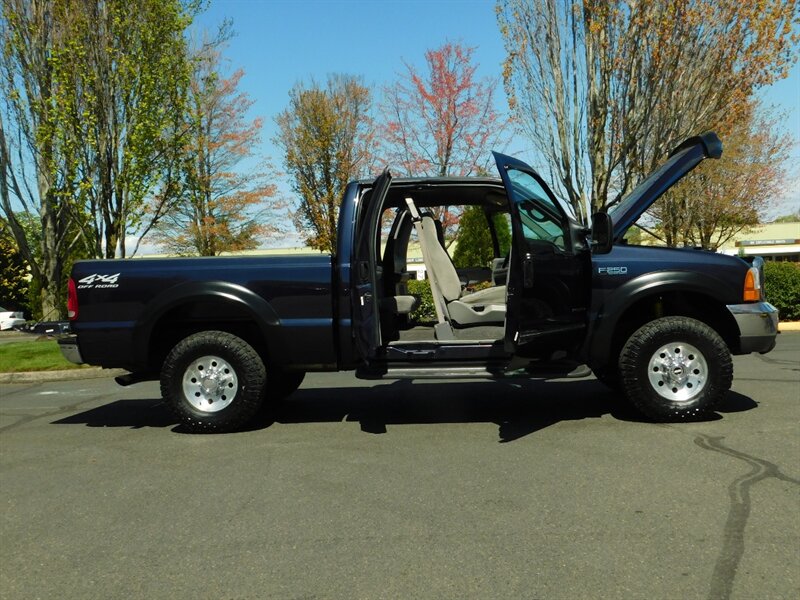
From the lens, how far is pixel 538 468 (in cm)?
467

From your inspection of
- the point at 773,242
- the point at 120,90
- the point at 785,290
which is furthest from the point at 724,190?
the point at 773,242

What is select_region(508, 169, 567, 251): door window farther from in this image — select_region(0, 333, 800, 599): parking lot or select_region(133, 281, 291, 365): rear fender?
select_region(133, 281, 291, 365): rear fender

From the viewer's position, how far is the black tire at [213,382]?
19.4 ft

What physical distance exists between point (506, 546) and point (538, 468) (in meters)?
1.35

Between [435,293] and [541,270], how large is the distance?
120 centimetres

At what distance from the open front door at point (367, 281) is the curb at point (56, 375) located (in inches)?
234

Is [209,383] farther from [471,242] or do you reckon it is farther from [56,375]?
[471,242]

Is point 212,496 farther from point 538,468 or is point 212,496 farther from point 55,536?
point 538,468

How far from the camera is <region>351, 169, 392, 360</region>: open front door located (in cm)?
583

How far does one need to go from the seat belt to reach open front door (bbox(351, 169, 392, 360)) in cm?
44

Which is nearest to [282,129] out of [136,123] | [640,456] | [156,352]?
[136,123]

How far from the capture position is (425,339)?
620 centimetres

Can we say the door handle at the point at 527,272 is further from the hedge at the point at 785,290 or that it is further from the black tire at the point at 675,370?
the hedge at the point at 785,290

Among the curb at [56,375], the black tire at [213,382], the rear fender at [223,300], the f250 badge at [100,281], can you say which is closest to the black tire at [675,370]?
the rear fender at [223,300]
